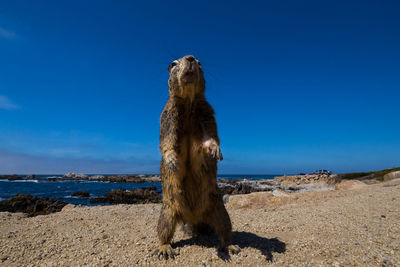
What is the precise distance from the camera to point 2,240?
18.7ft

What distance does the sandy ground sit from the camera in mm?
4028

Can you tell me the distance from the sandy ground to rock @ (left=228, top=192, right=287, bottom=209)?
294 cm

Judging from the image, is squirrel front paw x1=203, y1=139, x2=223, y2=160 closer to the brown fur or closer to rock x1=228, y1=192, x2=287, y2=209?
the brown fur

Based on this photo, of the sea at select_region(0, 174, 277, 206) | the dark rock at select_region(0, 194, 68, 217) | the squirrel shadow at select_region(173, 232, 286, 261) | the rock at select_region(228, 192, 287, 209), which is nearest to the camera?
the squirrel shadow at select_region(173, 232, 286, 261)

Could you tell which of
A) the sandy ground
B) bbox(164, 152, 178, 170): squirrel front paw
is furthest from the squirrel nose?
the sandy ground

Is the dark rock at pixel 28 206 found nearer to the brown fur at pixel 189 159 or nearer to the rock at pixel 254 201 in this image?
the rock at pixel 254 201

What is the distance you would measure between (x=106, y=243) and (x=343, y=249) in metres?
Answer: 5.01

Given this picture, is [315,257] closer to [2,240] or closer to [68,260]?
[68,260]

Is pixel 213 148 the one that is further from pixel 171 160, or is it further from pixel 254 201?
pixel 254 201

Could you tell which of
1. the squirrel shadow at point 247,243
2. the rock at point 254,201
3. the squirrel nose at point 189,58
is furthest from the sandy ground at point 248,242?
Result: the squirrel nose at point 189,58

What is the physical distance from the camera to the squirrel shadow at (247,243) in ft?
14.5

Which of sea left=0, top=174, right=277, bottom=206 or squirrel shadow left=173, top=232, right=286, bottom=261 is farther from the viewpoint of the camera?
sea left=0, top=174, right=277, bottom=206

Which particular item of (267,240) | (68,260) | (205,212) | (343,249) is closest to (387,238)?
(343,249)

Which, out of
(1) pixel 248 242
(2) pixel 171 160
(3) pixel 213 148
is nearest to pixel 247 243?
(1) pixel 248 242
